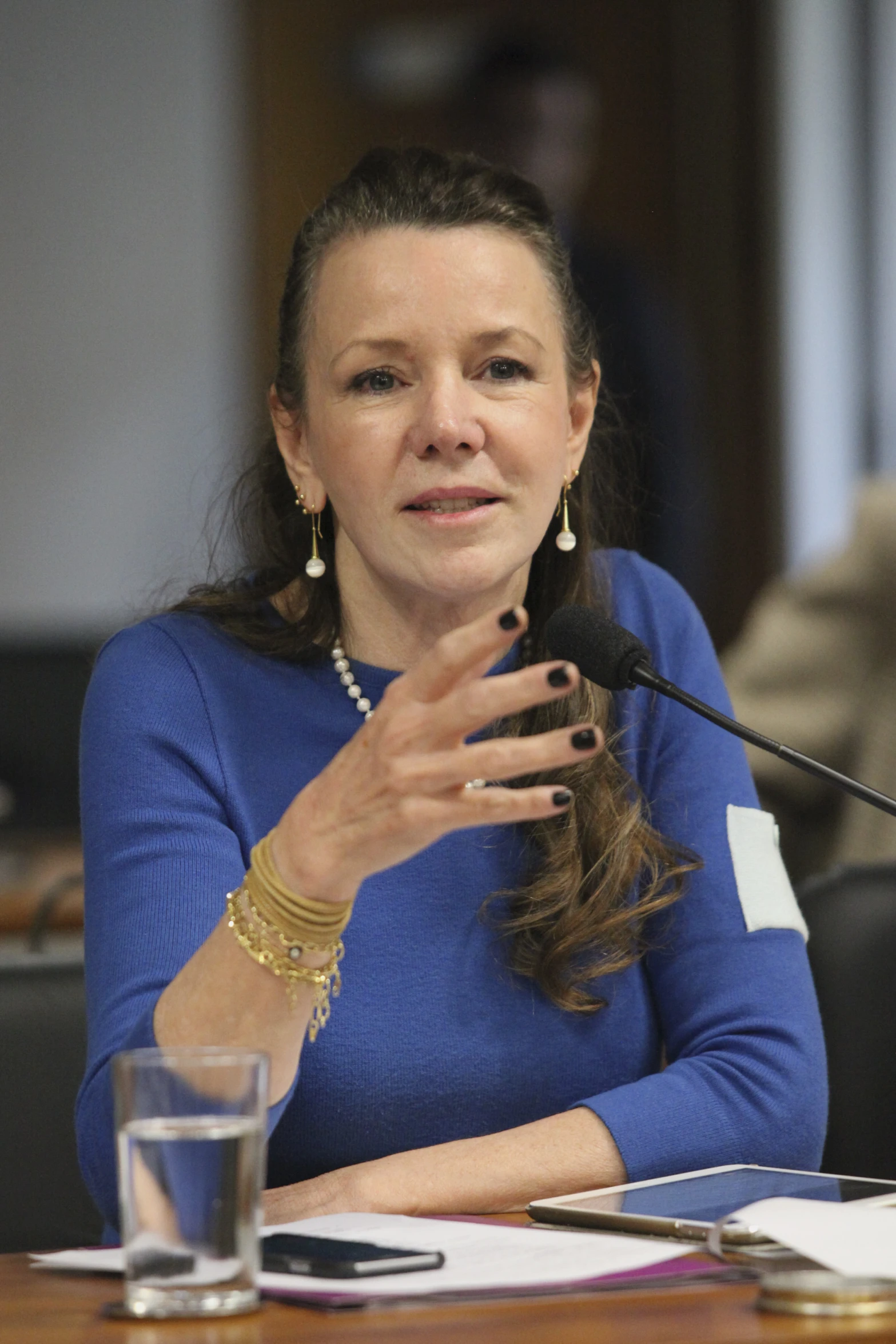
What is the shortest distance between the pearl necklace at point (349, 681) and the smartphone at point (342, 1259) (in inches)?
24.6

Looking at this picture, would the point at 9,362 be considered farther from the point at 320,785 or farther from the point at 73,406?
the point at 320,785

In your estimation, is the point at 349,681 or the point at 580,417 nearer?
the point at 349,681

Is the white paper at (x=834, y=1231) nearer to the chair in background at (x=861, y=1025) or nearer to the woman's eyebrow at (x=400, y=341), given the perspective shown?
the chair in background at (x=861, y=1025)

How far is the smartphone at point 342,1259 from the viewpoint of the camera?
86 centimetres

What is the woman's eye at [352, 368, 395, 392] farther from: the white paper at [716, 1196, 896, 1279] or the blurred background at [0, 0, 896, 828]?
the blurred background at [0, 0, 896, 828]

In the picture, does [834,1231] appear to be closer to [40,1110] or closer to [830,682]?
[40,1110]

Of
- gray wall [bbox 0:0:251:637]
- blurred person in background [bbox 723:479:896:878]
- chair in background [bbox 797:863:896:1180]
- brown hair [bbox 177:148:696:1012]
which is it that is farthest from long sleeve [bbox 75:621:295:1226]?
gray wall [bbox 0:0:251:637]

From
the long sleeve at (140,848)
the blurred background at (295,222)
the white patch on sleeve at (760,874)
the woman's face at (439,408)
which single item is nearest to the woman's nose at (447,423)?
the woman's face at (439,408)

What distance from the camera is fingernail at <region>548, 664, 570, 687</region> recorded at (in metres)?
0.91

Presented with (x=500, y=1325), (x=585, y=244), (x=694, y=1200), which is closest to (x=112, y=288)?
(x=585, y=244)

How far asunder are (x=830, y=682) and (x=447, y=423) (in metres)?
1.06

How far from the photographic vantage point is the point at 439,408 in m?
1.38

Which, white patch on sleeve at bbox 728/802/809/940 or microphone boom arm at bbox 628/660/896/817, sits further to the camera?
white patch on sleeve at bbox 728/802/809/940

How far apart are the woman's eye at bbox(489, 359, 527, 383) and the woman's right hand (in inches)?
20.6
